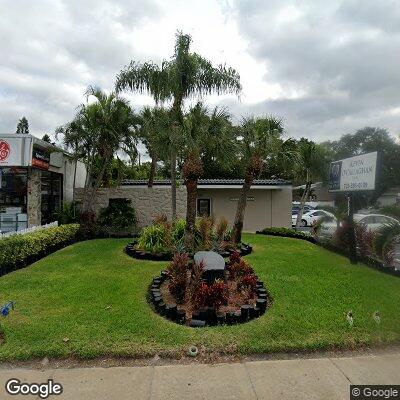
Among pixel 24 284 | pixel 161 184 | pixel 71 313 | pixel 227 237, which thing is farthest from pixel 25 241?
pixel 161 184

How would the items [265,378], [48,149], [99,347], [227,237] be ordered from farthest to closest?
[48,149]
[227,237]
[99,347]
[265,378]

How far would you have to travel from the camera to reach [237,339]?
4.68m

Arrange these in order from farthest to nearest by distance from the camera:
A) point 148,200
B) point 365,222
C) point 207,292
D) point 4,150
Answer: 1. point 148,200
2. point 4,150
3. point 365,222
4. point 207,292

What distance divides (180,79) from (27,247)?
627 centimetres

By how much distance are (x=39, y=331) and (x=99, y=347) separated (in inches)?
41.8

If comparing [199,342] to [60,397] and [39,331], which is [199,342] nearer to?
[60,397]

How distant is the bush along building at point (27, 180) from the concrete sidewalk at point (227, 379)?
30.2ft

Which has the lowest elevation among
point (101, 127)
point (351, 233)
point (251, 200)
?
point (351, 233)

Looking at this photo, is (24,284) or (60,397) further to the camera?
(24,284)

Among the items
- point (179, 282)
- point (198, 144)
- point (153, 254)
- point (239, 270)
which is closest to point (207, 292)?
point (179, 282)

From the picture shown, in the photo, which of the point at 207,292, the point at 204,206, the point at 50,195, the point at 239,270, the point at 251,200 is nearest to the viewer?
the point at 207,292

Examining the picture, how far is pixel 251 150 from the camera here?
38.6 feet

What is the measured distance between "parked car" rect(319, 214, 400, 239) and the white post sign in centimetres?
86

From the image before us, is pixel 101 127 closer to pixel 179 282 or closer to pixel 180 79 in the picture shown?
pixel 180 79
